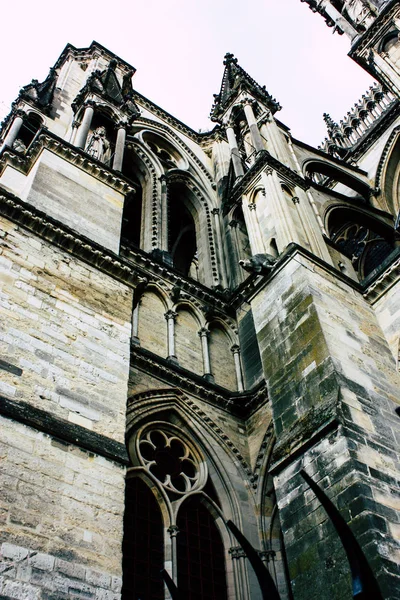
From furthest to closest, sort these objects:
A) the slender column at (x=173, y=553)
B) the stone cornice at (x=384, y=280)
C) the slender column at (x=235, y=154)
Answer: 1. the slender column at (x=235, y=154)
2. the stone cornice at (x=384, y=280)
3. the slender column at (x=173, y=553)

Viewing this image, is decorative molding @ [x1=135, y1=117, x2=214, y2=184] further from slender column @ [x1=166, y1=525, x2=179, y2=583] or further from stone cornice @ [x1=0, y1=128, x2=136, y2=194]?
slender column @ [x1=166, y1=525, x2=179, y2=583]

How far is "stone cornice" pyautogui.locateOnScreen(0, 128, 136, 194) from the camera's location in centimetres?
984

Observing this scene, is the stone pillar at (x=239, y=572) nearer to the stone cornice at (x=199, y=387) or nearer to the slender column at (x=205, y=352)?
the stone cornice at (x=199, y=387)

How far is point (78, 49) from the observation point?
17859 mm

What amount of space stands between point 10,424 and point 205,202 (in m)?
12.1

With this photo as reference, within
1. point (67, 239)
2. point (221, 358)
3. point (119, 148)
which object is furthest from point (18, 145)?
point (67, 239)

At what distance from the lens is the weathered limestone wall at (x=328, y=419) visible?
5.52 meters

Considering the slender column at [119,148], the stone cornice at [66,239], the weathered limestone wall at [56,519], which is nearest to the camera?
the weathered limestone wall at [56,519]

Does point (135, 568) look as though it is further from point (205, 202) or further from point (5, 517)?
point (205, 202)

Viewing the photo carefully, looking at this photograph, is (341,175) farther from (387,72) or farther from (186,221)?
(186,221)

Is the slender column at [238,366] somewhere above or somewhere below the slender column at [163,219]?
below

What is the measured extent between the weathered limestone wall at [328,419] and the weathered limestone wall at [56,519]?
184 centimetres

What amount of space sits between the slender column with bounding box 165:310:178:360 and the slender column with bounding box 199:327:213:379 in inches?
24.8

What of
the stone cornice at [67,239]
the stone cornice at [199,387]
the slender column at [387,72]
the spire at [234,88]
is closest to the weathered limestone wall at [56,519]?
the stone cornice at [67,239]
